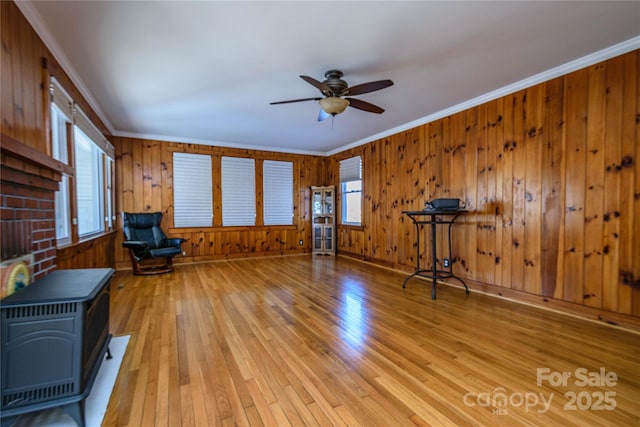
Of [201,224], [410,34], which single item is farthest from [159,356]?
[201,224]

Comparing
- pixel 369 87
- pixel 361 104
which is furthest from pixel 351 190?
pixel 369 87

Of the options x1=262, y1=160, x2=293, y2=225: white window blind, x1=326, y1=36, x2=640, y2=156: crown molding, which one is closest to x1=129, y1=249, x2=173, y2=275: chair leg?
x1=262, y1=160, x2=293, y2=225: white window blind

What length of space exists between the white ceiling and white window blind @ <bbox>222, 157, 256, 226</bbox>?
2189 millimetres

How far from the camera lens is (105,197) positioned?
447 cm

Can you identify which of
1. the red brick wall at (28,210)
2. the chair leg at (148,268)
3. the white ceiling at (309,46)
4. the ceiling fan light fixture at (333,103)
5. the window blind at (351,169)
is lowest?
the chair leg at (148,268)

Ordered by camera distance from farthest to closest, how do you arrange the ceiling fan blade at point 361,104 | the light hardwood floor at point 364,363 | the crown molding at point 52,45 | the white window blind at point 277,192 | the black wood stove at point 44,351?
1. the white window blind at point 277,192
2. the ceiling fan blade at point 361,104
3. the crown molding at point 52,45
4. the light hardwood floor at point 364,363
5. the black wood stove at point 44,351

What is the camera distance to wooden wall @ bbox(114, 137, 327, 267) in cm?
518

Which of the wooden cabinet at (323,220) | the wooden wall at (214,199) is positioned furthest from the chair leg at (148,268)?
the wooden cabinet at (323,220)

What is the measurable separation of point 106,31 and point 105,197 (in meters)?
3.06

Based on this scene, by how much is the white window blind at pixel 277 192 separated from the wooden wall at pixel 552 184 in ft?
10.3

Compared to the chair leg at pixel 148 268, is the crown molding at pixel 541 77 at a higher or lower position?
higher

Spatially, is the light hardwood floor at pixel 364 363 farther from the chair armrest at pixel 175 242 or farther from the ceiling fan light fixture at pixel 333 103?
the ceiling fan light fixture at pixel 333 103

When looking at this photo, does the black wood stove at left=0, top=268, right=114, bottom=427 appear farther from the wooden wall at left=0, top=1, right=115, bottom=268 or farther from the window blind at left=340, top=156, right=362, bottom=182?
the window blind at left=340, top=156, right=362, bottom=182

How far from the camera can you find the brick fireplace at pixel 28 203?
1535 millimetres
